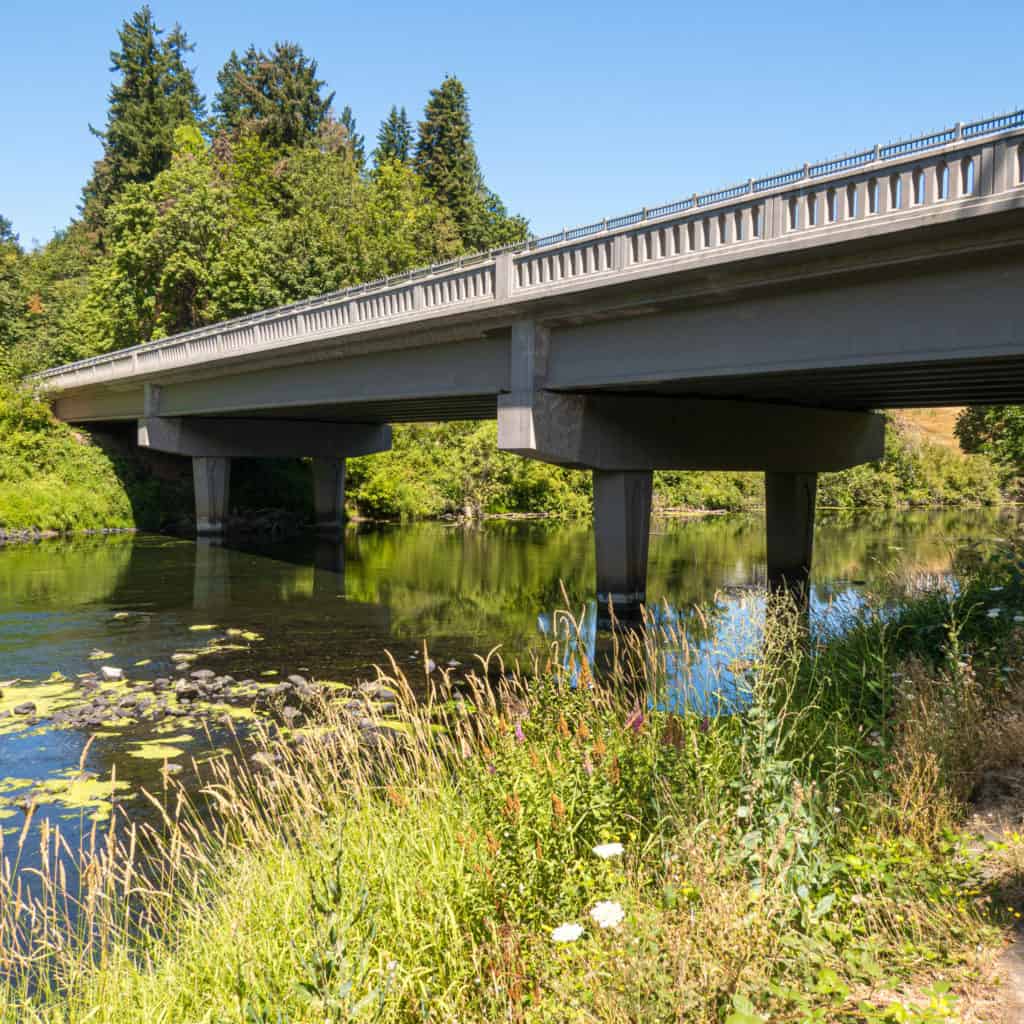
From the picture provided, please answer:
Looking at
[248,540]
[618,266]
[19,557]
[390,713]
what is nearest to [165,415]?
[248,540]

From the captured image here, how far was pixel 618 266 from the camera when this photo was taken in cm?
1841

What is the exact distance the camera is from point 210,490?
4103 cm

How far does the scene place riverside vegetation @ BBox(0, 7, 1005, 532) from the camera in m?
45.3

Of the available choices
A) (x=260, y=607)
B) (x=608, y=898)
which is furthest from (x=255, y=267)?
(x=608, y=898)

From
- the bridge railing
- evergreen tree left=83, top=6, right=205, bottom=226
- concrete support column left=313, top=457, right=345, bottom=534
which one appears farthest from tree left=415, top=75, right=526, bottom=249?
the bridge railing

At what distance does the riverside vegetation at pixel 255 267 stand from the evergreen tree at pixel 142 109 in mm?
155

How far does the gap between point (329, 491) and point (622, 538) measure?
81.8 feet

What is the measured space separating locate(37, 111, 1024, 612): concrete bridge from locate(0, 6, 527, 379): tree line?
1707 centimetres

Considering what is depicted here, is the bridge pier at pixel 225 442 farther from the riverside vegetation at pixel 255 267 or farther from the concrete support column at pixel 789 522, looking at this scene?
the concrete support column at pixel 789 522

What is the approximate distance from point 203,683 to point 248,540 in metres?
26.4

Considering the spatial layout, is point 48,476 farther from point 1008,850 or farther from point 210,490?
point 1008,850

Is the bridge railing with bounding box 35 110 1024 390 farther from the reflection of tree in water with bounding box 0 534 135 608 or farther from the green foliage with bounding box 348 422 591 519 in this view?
the green foliage with bounding box 348 422 591 519

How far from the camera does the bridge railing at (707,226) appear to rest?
43.2ft

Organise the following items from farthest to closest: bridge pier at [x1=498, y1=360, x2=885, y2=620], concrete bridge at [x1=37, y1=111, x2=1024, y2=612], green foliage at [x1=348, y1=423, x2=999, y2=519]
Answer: green foliage at [x1=348, y1=423, x2=999, y2=519], bridge pier at [x1=498, y1=360, x2=885, y2=620], concrete bridge at [x1=37, y1=111, x2=1024, y2=612]
